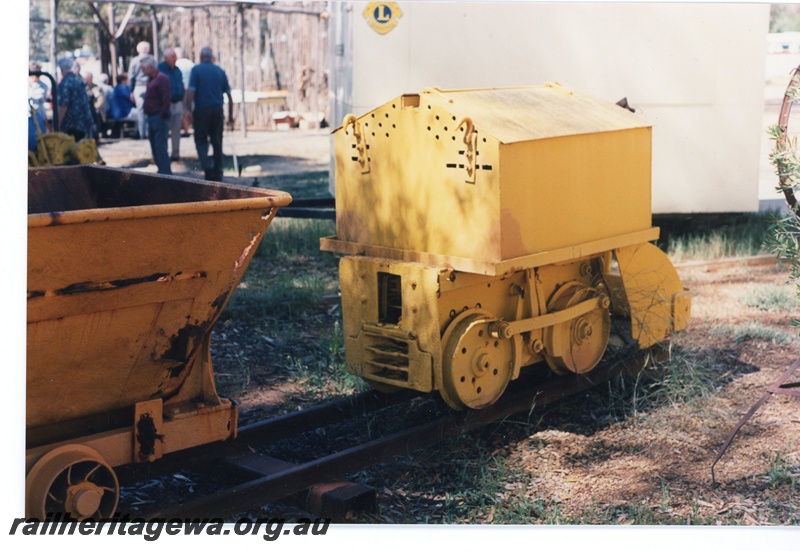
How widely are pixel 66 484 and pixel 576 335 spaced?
10.6ft

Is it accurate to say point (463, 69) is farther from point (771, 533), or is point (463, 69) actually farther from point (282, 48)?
point (282, 48)

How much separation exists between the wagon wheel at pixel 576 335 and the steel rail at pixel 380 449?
3.6 inches

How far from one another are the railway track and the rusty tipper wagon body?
0.78 feet

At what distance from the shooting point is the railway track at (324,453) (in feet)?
14.8

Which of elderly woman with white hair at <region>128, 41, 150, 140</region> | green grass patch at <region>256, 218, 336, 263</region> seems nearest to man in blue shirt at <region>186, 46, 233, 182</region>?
green grass patch at <region>256, 218, 336, 263</region>

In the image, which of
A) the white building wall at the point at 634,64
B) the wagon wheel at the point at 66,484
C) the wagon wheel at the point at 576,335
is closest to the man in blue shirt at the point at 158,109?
the white building wall at the point at 634,64

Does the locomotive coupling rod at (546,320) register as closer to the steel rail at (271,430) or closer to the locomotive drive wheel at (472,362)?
the locomotive drive wheel at (472,362)

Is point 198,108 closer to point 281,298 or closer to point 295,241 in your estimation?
point 295,241

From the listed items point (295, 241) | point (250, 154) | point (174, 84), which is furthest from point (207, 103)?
point (295, 241)

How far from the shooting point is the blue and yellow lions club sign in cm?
891

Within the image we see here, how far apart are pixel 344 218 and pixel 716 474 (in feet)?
8.18

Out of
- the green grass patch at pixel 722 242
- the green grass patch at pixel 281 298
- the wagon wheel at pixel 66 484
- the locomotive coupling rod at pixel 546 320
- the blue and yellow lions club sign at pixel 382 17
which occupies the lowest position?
the wagon wheel at pixel 66 484

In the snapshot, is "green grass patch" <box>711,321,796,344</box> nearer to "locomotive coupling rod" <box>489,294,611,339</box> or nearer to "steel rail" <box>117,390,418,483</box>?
"locomotive coupling rod" <box>489,294,611,339</box>

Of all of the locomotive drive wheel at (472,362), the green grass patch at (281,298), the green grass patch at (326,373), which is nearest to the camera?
the locomotive drive wheel at (472,362)
